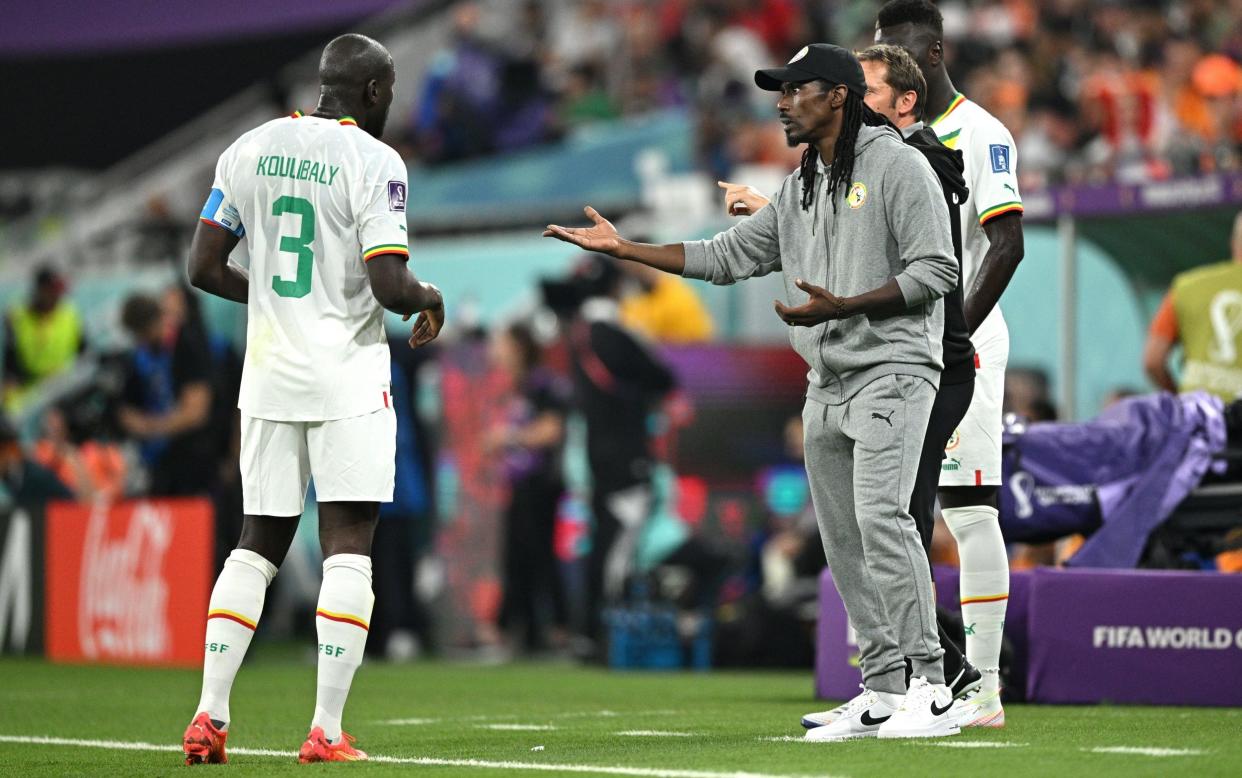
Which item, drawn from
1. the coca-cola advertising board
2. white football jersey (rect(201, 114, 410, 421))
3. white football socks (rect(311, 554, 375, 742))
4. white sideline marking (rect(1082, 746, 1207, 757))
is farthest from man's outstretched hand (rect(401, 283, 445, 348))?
the coca-cola advertising board

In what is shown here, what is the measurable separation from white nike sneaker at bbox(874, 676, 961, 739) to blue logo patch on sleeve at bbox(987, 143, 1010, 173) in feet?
6.05

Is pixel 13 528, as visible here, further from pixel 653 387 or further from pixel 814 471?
pixel 814 471

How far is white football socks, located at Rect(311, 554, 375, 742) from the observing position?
5359 mm

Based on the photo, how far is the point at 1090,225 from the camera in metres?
11.2

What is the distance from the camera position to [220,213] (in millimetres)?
5645

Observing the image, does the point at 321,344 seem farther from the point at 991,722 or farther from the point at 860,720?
the point at 991,722

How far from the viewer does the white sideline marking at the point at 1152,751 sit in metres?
5.07

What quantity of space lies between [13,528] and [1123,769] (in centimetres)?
1034

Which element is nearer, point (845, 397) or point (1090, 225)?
point (845, 397)

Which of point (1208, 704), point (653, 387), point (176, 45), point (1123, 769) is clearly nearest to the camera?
point (1123, 769)

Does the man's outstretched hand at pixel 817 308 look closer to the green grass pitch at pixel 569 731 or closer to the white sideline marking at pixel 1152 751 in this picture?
the green grass pitch at pixel 569 731

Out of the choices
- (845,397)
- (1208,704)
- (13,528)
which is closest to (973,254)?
(845,397)

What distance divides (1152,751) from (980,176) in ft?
6.89

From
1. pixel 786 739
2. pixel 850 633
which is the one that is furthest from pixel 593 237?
pixel 850 633
